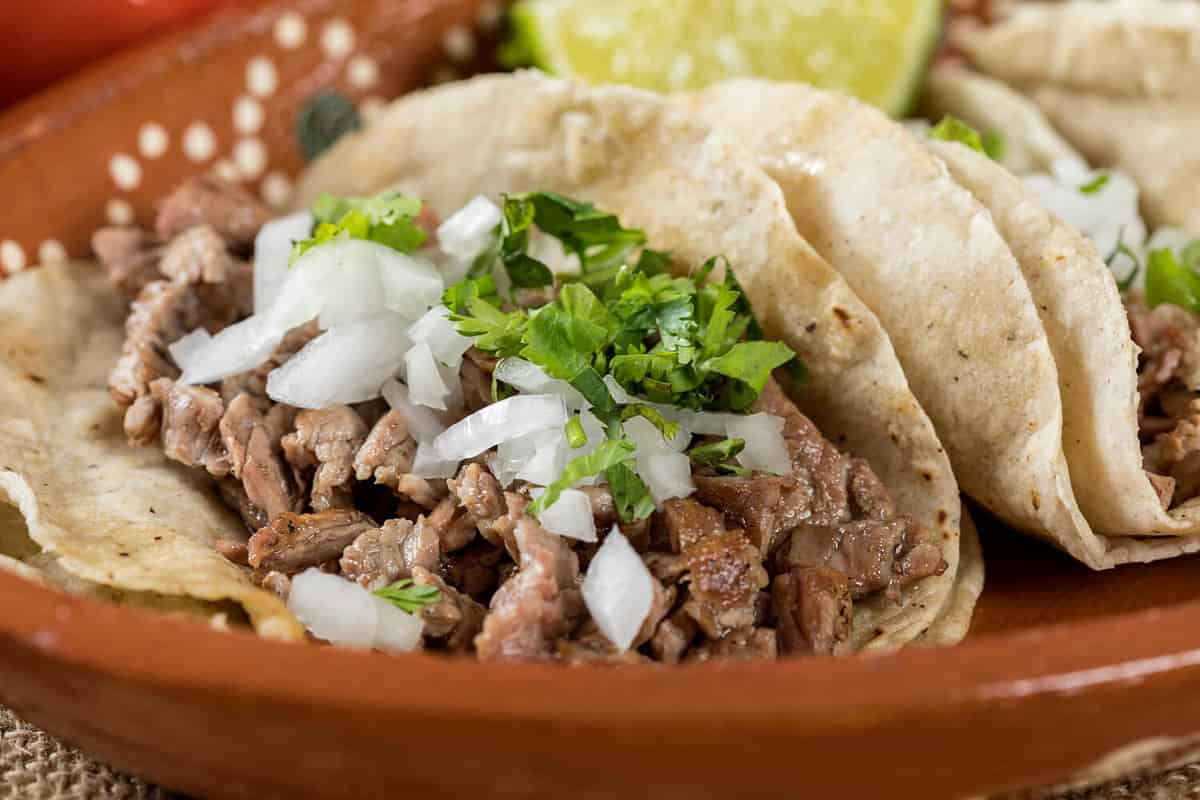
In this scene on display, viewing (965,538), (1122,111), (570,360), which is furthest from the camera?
(1122,111)

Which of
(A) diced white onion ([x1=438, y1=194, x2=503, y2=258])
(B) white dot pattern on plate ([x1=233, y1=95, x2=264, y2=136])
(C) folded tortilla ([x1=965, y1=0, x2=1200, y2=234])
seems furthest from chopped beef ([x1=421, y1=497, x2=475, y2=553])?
(C) folded tortilla ([x1=965, y1=0, x2=1200, y2=234])

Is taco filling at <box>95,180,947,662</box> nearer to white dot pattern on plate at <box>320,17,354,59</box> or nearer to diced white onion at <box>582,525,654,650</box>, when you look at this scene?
diced white onion at <box>582,525,654,650</box>

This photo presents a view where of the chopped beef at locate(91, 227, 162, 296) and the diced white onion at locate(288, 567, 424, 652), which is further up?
the chopped beef at locate(91, 227, 162, 296)

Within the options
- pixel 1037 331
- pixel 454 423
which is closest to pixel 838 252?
pixel 1037 331

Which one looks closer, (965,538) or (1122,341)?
(1122,341)

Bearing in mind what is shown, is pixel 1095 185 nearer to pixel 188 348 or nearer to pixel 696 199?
pixel 696 199

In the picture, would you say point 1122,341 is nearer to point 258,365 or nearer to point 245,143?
point 258,365

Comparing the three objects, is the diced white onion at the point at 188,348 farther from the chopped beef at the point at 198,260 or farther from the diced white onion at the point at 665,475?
the diced white onion at the point at 665,475
